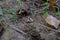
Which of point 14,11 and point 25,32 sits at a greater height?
point 14,11

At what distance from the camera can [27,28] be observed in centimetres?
275

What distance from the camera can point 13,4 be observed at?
305 centimetres

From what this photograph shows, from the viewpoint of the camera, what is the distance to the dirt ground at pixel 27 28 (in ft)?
8.64

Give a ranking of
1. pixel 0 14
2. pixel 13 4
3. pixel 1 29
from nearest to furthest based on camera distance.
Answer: pixel 1 29
pixel 0 14
pixel 13 4

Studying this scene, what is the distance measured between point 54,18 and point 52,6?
0.80 ft

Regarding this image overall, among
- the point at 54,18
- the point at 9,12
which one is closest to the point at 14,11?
the point at 9,12

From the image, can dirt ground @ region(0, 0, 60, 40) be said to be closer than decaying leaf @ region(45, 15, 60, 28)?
Yes

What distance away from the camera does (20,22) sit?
283 cm

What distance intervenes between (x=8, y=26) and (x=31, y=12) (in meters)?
0.45

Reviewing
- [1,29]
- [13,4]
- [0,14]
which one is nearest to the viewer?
A: [1,29]

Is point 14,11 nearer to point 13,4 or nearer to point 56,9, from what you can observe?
point 13,4

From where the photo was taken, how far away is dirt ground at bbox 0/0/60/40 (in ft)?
8.64

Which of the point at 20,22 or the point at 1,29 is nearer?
the point at 1,29

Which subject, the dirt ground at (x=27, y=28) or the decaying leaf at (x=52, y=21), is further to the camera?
the decaying leaf at (x=52, y=21)
